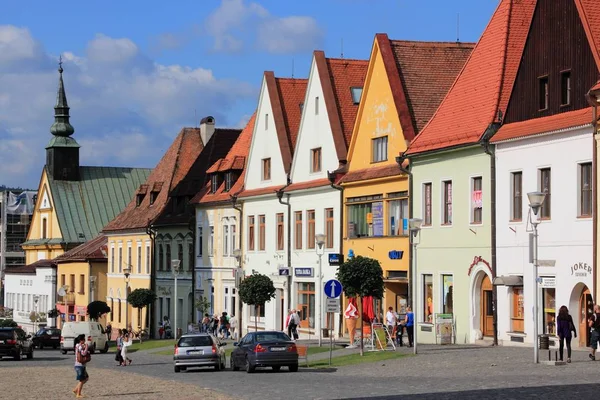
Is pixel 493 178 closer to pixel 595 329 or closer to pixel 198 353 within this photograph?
pixel 595 329

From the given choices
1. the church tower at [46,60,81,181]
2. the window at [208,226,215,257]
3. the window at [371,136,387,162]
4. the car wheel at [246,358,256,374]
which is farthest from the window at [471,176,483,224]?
the church tower at [46,60,81,181]

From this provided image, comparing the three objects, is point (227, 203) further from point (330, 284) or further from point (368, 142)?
point (330, 284)

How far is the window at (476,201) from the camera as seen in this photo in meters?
46.9

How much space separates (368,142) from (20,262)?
13006 cm

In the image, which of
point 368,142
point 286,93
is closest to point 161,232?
point 286,93

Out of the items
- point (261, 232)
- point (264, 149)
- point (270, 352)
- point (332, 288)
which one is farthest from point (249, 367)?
point (264, 149)

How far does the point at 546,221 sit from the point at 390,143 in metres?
13.3

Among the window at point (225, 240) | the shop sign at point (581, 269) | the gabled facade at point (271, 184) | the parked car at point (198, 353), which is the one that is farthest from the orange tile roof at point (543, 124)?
the window at point (225, 240)

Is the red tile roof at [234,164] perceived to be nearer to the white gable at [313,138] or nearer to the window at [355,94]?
the white gable at [313,138]

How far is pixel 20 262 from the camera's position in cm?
18000

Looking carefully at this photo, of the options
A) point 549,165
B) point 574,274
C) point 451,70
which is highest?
point 451,70

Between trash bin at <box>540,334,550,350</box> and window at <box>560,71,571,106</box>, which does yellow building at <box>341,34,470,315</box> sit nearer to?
window at <box>560,71,571,106</box>

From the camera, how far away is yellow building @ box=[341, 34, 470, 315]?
53.7m

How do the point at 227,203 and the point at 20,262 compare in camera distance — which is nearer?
the point at 227,203
